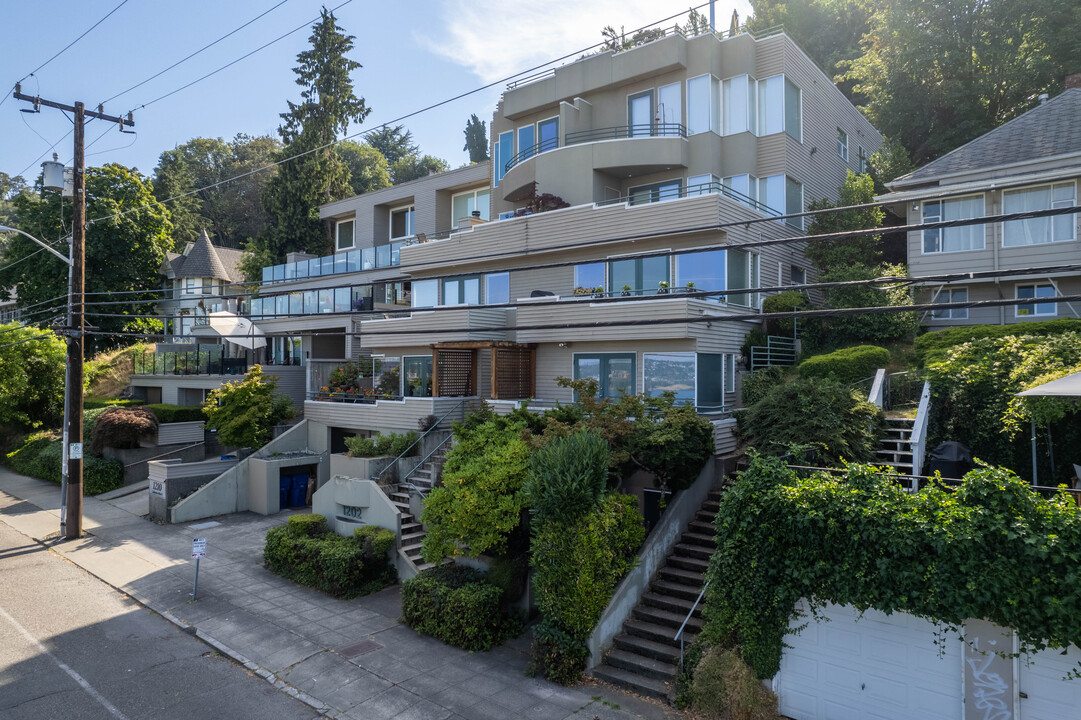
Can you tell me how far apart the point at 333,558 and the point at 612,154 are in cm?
1589

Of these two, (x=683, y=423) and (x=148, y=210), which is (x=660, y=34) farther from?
(x=148, y=210)

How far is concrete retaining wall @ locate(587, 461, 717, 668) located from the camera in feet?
39.6

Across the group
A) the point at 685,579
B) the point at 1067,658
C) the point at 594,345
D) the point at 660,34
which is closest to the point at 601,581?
the point at 685,579

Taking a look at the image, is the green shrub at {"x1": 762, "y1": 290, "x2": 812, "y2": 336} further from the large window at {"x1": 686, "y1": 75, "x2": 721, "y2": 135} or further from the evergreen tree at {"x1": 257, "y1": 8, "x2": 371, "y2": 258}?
the evergreen tree at {"x1": 257, "y1": 8, "x2": 371, "y2": 258}

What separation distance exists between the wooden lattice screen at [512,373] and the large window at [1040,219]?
15.3 meters

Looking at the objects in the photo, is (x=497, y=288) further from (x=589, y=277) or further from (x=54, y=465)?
(x=54, y=465)

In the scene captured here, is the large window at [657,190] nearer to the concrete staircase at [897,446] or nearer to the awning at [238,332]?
the concrete staircase at [897,446]

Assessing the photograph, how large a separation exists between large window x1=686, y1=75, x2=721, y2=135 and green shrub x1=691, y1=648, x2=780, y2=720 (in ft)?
60.0

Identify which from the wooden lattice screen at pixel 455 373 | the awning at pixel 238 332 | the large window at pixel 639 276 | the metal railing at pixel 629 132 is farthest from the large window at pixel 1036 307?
the awning at pixel 238 332

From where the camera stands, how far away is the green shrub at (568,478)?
11.8 metres

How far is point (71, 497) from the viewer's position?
19891 mm

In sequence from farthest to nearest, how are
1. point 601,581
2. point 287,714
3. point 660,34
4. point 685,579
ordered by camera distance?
point 660,34
point 685,579
point 601,581
point 287,714

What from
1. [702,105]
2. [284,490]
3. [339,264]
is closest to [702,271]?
[702,105]

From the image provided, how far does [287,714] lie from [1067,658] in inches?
435
